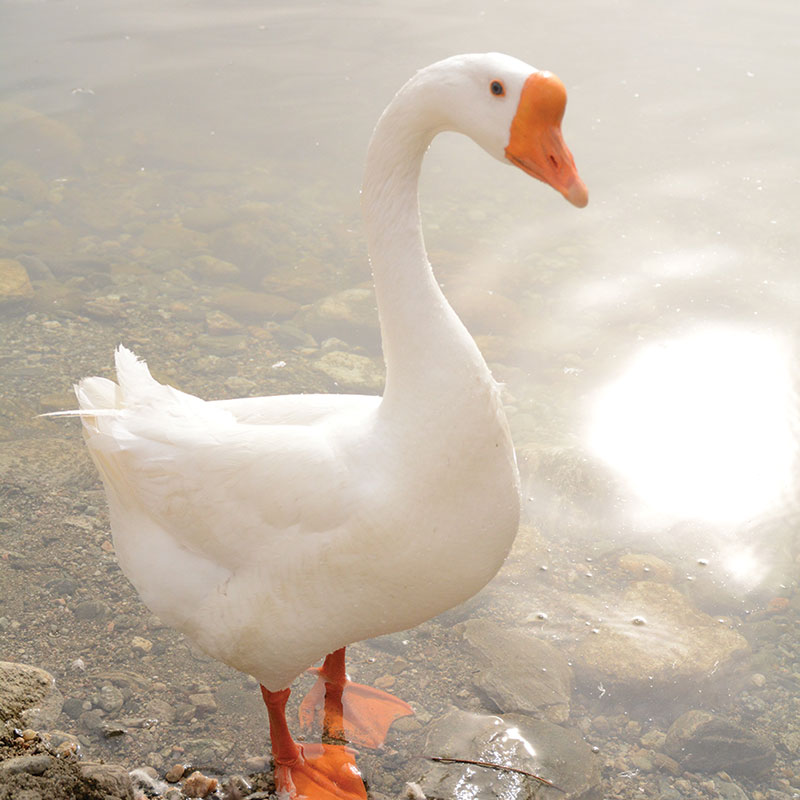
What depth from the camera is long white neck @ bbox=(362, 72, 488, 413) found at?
223 cm

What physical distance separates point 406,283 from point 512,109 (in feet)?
1.67

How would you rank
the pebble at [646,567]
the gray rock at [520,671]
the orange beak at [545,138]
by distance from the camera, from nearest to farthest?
the orange beak at [545,138] → the gray rock at [520,671] → the pebble at [646,567]

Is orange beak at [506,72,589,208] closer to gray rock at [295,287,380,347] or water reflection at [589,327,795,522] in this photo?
water reflection at [589,327,795,522]

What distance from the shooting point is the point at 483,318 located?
5.38 m

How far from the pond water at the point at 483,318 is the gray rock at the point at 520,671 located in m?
0.01

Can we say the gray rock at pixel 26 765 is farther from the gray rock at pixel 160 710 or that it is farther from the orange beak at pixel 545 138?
the orange beak at pixel 545 138

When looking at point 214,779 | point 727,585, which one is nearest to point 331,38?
point 727,585

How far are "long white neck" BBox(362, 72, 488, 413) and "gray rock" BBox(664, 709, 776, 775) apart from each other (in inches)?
63.1

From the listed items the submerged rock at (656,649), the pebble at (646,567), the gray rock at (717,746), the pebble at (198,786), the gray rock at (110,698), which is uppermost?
the pebble at (198,786)

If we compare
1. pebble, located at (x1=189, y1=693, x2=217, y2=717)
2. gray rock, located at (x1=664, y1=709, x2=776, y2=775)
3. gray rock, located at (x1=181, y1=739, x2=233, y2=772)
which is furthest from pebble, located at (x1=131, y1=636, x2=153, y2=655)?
gray rock, located at (x1=664, y1=709, x2=776, y2=775)

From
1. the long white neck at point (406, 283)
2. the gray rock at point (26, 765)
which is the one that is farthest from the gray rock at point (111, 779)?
the long white neck at point (406, 283)

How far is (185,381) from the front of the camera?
15.8 feet

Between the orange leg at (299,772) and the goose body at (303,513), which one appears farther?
the orange leg at (299,772)

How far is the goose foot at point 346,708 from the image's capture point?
116 inches
